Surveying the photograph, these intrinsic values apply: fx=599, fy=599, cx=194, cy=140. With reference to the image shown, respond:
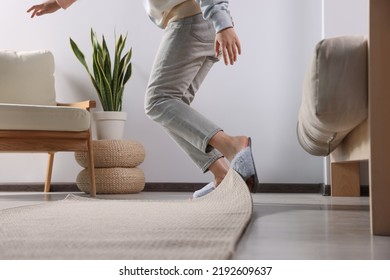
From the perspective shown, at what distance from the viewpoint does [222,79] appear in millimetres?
2908

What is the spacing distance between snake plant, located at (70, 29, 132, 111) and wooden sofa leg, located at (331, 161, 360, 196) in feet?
3.59

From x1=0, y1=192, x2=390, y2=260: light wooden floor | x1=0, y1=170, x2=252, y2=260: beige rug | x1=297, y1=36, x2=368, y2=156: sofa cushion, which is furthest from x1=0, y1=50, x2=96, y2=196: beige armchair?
x1=297, y1=36, x2=368, y2=156: sofa cushion

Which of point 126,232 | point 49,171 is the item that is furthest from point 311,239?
point 49,171

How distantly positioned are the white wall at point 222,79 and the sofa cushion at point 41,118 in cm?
66

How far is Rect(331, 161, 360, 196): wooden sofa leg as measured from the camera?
90.3 inches

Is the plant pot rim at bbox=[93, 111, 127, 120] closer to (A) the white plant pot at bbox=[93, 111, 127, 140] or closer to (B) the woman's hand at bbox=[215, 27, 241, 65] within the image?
(A) the white plant pot at bbox=[93, 111, 127, 140]

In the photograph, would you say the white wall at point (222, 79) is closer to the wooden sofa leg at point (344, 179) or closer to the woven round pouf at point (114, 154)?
the woven round pouf at point (114, 154)

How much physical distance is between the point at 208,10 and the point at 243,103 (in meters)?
Result: 1.42

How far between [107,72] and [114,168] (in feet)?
1.57

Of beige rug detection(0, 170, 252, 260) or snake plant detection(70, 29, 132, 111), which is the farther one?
snake plant detection(70, 29, 132, 111)

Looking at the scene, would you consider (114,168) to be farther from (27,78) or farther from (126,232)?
(126,232)

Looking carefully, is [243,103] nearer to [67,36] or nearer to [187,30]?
[67,36]

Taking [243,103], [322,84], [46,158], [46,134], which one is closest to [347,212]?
[322,84]

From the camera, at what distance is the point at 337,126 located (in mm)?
1142
